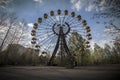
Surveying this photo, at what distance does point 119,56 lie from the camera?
5578cm

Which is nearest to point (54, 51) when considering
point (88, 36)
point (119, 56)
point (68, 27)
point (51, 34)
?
point (51, 34)

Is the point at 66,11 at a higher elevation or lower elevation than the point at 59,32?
higher

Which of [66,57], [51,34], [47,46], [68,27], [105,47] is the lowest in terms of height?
[66,57]

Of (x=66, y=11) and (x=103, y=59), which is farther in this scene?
(x=103, y=59)

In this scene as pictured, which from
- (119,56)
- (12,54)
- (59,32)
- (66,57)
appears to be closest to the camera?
(66,57)

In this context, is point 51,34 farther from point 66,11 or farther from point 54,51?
point 66,11

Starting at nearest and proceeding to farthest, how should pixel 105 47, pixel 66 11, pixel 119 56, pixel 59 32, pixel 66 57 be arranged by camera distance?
pixel 66 57 < pixel 59 32 < pixel 66 11 < pixel 119 56 < pixel 105 47

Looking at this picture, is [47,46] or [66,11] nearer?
[47,46]

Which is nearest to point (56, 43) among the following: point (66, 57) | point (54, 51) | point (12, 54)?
point (54, 51)

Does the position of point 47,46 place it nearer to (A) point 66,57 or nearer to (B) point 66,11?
(A) point 66,57

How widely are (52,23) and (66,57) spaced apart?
8204 millimetres

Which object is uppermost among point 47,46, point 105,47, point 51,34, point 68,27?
point 105,47

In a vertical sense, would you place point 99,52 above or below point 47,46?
above

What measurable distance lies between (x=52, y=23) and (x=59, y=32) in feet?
9.93
